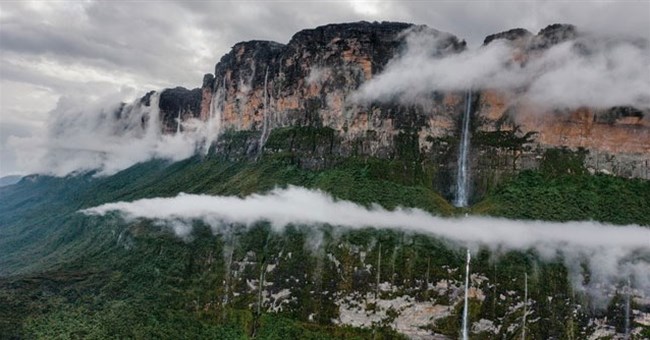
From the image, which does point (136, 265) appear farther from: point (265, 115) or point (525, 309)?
point (525, 309)

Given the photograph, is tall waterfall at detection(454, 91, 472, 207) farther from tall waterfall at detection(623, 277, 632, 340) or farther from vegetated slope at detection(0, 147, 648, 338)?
tall waterfall at detection(623, 277, 632, 340)

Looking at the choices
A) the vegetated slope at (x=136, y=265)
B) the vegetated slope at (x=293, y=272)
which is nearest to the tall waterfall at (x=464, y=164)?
the vegetated slope at (x=293, y=272)

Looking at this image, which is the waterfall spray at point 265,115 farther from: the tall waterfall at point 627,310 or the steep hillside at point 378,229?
the tall waterfall at point 627,310

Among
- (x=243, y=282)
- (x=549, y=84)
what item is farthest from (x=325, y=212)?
(x=549, y=84)

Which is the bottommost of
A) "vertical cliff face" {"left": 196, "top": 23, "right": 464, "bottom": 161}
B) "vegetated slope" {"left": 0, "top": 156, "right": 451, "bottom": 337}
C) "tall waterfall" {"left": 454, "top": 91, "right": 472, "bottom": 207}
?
"vegetated slope" {"left": 0, "top": 156, "right": 451, "bottom": 337}

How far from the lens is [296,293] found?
118250mm

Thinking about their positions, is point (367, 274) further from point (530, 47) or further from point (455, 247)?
point (530, 47)

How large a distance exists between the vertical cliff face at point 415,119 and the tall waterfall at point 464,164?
1.52 meters

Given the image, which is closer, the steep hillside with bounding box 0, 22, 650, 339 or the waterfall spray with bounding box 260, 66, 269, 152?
the steep hillside with bounding box 0, 22, 650, 339

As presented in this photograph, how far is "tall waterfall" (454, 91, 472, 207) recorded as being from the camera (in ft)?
486

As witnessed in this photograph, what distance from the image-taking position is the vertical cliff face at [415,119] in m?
140

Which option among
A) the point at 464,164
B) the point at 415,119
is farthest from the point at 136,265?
the point at 464,164

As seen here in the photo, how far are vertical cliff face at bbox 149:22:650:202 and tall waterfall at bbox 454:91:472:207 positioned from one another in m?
1.52

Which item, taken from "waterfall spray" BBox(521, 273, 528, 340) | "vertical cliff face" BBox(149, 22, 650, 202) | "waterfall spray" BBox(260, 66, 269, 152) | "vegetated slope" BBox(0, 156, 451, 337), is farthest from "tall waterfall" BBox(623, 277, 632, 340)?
"waterfall spray" BBox(260, 66, 269, 152)
